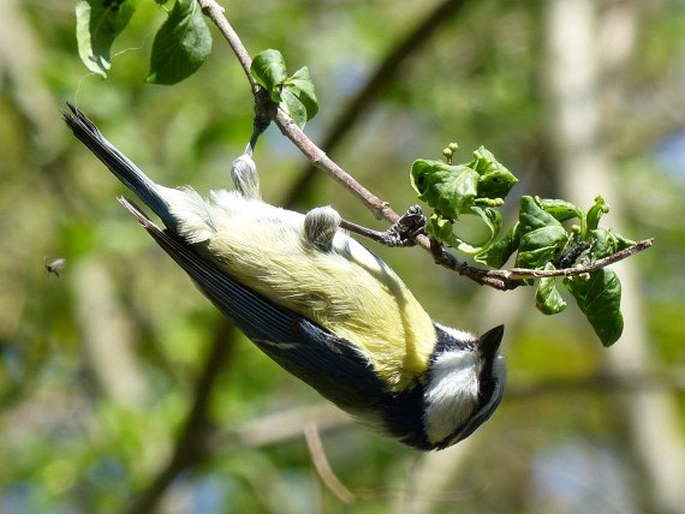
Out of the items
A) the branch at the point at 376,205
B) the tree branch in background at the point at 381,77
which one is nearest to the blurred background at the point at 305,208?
the tree branch in background at the point at 381,77

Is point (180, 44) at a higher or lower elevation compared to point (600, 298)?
higher

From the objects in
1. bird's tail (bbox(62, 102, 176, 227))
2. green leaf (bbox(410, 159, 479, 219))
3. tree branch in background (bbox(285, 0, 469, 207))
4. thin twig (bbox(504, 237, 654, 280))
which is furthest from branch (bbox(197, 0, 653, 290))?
tree branch in background (bbox(285, 0, 469, 207))

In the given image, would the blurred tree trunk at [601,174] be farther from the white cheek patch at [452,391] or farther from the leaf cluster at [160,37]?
the leaf cluster at [160,37]

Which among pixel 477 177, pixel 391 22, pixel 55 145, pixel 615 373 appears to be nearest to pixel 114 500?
pixel 55 145

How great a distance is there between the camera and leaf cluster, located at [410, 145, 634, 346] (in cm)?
186

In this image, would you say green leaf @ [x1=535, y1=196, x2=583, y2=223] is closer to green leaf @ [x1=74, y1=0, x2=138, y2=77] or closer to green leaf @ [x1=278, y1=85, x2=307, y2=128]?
green leaf @ [x1=278, y1=85, x2=307, y2=128]

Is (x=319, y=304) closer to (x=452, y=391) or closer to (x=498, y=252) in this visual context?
(x=452, y=391)

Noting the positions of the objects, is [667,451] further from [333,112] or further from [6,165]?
[6,165]

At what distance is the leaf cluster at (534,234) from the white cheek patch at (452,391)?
949mm

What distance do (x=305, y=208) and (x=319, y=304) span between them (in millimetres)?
1802

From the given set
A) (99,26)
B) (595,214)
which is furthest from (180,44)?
(595,214)

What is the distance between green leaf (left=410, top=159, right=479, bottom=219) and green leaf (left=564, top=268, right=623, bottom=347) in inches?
9.5

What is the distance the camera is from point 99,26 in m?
2.18

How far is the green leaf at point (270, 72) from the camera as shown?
2.04 meters
